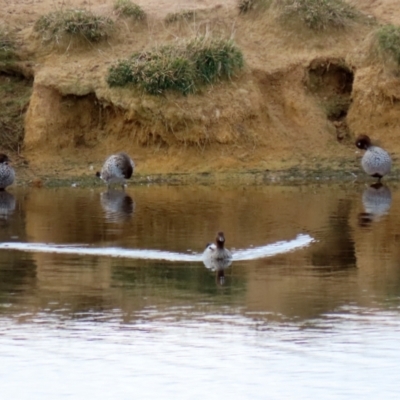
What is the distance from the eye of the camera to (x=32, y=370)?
33.9 ft

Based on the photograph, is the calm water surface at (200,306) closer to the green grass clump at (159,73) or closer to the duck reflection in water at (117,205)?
the duck reflection in water at (117,205)

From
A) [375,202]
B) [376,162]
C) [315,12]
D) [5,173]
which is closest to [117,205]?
[5,173]

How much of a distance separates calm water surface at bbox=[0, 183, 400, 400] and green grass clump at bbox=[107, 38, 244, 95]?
11.1 feet

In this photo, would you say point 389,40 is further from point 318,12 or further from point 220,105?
point 220,105

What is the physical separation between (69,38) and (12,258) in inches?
317

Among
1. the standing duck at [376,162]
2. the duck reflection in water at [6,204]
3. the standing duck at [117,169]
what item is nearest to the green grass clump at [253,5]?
the standing duck at [376,162]

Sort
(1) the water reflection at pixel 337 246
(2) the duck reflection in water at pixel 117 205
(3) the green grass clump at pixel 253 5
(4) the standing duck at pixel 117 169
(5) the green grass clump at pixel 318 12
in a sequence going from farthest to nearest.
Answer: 1. (3) the green grass clump at pixel 253 5
2. (5) the green grass clump at pixel 318 12
3. (4) the standing duck at pixel 117 169
4. (2) the duck reflection in water at pixel 117 205
5. (1) the water reflection at pixel 337 246

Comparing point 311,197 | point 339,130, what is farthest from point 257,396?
point 339,130

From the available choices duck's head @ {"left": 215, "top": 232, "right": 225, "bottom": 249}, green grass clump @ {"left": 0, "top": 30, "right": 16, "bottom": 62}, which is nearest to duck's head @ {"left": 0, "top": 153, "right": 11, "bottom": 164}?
green grass clump @ {"left": 0, "top": 30, "right": 16, "bottom": 62}

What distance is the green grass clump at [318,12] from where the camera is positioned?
21734 millimetres

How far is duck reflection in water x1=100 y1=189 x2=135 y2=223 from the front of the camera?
16.8 metres

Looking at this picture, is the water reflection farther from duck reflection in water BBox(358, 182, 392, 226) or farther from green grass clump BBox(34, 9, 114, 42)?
green grass clump BBox(34, 9, 114, 42)

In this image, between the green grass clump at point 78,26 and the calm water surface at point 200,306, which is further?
the green grass clump at point 78,26

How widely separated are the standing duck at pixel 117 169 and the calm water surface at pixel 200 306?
1.89 meters
